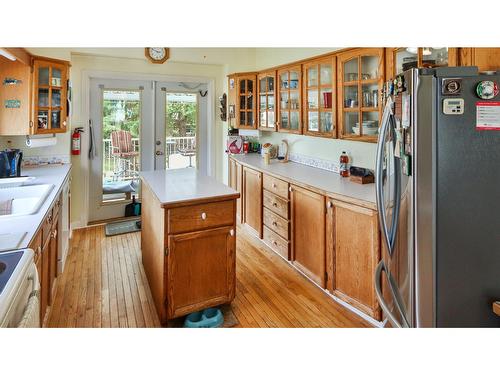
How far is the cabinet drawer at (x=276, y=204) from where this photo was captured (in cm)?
312

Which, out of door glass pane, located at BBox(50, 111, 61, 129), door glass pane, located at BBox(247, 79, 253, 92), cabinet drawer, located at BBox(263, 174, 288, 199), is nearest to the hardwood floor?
cabinet drawer, located at BBox(263, 174, 288, 199)

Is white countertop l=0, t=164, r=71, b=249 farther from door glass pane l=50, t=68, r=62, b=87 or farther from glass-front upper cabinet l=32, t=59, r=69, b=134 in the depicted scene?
door glass pane l=50, t=68, r=62, b=87

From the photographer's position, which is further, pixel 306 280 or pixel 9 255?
pixel 306 280

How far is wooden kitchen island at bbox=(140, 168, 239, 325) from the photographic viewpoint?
2121 millimetres

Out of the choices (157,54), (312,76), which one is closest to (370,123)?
(312,76)

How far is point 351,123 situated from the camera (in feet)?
9.11

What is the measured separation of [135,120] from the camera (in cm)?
454

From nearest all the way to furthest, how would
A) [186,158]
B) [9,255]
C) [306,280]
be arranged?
[9,255] → [306,280] → [186,158]

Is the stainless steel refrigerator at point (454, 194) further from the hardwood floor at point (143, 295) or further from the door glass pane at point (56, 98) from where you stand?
the door glass pane at point (56, 98)

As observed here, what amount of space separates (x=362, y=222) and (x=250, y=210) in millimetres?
1895

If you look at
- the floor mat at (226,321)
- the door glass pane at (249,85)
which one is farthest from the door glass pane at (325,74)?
the floor mat at (226,321)
